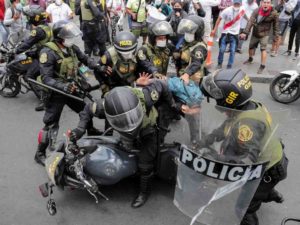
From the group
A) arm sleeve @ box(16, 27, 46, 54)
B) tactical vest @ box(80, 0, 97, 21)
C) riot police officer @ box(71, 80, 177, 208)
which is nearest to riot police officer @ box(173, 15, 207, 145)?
riot police officer @ box(71, 80, 177, 208)

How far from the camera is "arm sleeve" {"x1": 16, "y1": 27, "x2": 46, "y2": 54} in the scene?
5245 millimetres

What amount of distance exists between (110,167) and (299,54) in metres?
7.01

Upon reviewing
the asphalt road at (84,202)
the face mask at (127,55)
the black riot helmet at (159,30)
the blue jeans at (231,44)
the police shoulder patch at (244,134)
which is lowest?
the asphalt road at (84,202)

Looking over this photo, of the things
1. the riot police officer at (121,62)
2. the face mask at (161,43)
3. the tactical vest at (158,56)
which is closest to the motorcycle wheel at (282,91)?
the tactical vest at (158,56)

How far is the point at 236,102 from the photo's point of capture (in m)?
2.69

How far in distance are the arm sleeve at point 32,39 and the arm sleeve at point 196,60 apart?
221 centimetres

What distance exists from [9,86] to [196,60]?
3564 mm

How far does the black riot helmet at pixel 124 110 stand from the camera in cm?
296

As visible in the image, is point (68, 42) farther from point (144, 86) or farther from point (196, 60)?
point (196, 60)

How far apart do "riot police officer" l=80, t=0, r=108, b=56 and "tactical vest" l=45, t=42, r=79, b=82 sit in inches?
132

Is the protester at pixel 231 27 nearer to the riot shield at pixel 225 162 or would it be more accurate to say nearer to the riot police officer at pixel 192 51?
the riot police officer at pixel 192 51

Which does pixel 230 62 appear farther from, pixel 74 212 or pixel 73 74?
pixel 74 212

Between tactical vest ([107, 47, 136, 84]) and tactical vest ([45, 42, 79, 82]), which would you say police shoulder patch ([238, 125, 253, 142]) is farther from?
tactical vest ([45, 42, 79, 82])

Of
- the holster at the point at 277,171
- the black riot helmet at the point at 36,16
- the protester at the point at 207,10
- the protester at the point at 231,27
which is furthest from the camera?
the protester at the point at 207,10
